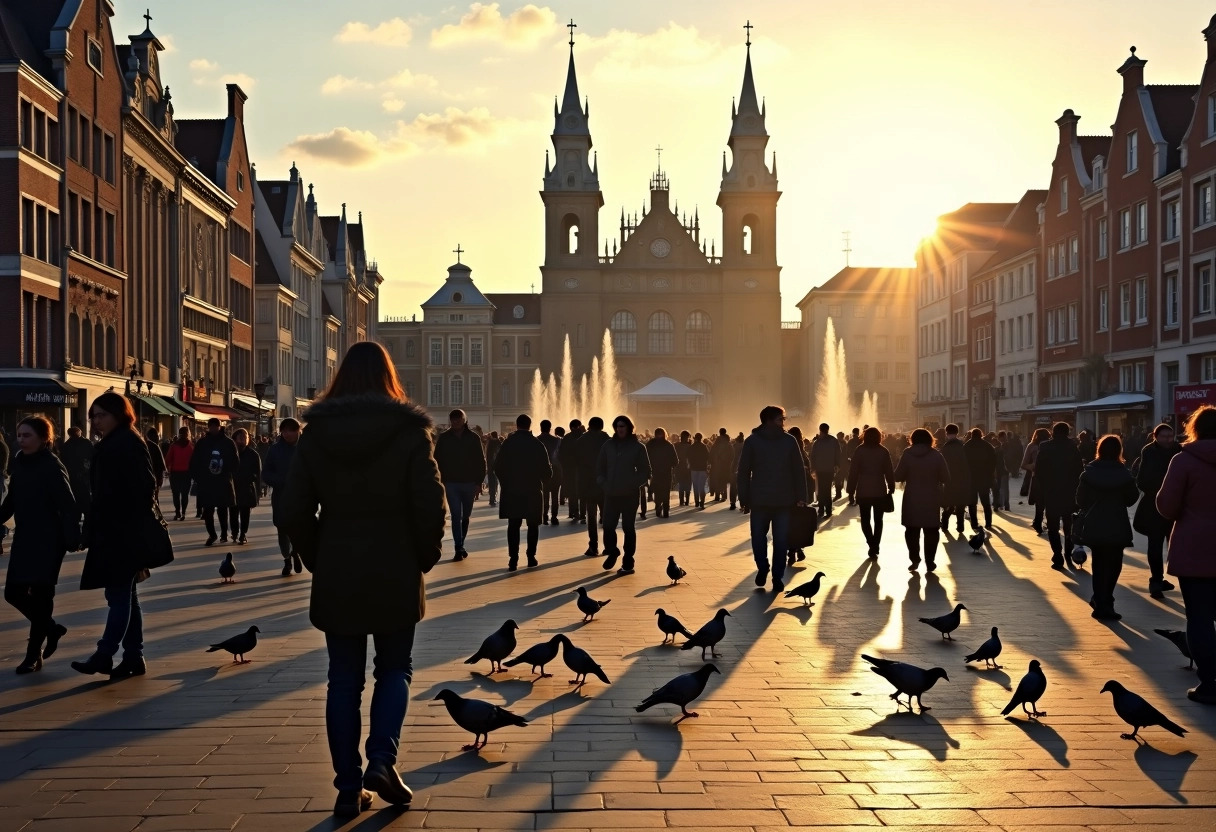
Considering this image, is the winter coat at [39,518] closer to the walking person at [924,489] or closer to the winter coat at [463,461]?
the winter coat at [463,461]

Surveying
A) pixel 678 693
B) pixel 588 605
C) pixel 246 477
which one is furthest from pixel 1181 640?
pixel 246 477

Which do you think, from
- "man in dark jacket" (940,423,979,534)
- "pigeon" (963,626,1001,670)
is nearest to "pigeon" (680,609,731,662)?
"pigeon" (963,626,1001,670)

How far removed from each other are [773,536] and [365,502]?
9314 mm

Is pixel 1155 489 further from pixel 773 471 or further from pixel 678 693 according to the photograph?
pixel 678 693

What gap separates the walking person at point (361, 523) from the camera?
5.66 metres

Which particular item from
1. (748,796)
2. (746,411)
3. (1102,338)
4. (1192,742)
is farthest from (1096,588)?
(746,411)

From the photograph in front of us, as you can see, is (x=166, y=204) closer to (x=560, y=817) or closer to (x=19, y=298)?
(x=19, y=298)

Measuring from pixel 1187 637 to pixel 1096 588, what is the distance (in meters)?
3.22

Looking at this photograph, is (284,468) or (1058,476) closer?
(284,468)

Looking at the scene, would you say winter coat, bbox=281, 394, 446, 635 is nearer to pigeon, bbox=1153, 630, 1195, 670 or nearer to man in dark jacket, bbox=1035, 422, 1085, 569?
pigeon, bbox=1153, 630, 1195, 670

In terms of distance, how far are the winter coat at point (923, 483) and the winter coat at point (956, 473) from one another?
4611 millimetres

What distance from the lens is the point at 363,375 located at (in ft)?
18.8

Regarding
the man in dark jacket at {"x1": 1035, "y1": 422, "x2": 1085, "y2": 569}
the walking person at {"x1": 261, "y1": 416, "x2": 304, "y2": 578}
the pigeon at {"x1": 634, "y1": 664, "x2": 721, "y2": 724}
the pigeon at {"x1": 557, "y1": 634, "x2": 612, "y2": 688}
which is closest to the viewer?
the pigeon at {"x1": 634, "y1": 664, "x2": 721, "y2": 724}

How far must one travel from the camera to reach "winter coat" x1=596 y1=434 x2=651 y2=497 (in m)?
16.6
